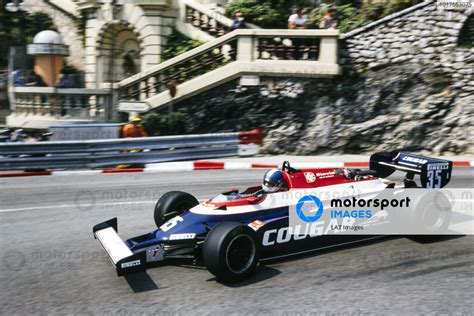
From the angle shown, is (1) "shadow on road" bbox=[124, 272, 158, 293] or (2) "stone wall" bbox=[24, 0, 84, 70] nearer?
(1) "shadow on road" bbox=[124, 272, 158, 293]

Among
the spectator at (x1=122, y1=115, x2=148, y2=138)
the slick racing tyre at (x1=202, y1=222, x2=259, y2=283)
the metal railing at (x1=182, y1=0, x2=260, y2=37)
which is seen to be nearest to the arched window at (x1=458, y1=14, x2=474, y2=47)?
the metal railing at (x1=182, y1=0, x2=260, y2=37)

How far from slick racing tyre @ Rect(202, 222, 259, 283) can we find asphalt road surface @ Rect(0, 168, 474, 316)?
0.52ft

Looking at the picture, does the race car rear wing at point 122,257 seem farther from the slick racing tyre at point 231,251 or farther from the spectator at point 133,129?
the spectator at point 133,129

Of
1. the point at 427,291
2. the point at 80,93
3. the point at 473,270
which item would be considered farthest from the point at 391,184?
the point at 80,93

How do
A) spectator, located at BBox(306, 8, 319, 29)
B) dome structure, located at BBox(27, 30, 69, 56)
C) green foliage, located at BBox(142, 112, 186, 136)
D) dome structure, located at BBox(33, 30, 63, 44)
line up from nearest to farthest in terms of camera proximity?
green foliage, located at BBox(142, 112, 186, 136) < spectator, located at BBox(306, 8, 319, 29) < dome structure, located at BBox(27, 30, 69, 56) < dome structure, located at BBox(33, 30, 63, 44)

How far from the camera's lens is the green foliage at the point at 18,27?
81.0ft

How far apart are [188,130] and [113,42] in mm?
7387

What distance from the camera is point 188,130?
52.2ft

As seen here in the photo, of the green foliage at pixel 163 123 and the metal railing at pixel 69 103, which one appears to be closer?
the green foliage at pixel 163 123

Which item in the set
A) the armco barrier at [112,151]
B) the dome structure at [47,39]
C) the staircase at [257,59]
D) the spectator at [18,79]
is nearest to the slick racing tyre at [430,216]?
the armco barrier at [112,151]

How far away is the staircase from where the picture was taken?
50.0ft

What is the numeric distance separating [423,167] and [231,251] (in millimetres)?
3365

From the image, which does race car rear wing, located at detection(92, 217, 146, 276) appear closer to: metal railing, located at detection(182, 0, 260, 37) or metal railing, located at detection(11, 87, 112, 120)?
metal railing, located at detection(11, 87, 112, 120)

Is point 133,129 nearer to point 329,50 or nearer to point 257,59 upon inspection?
point 257,59
